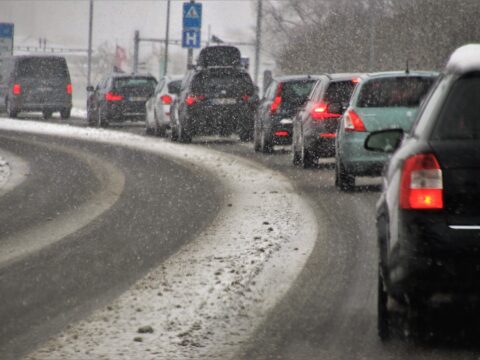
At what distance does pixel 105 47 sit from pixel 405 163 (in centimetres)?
19185

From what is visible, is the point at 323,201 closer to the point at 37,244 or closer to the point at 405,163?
the point at 37,244

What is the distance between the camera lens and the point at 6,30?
2638 inches

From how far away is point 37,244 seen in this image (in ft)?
39.5

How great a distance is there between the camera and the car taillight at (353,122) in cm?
1727

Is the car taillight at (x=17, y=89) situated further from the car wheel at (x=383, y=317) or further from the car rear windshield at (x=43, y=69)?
the car wheel at (x=383, y=317)

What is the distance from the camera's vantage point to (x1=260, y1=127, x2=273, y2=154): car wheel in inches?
1052

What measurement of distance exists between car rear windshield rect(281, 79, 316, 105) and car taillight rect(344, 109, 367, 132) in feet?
28.6

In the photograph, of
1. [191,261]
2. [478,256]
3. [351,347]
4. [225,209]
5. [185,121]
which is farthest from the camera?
[185,121]

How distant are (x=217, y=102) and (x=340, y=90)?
871cm

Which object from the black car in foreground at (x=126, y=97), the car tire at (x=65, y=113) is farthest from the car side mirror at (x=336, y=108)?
the car tire at (x=65, y=113)

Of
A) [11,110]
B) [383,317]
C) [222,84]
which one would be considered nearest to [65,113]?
[11,110]

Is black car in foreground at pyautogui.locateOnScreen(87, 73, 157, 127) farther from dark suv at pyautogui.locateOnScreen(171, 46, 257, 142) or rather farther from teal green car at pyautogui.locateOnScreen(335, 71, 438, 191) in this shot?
teal green car at pyautogui.locateOnScreen(335, 71, 438, 191)

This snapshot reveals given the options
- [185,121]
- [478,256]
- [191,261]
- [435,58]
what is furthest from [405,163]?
[435,58]

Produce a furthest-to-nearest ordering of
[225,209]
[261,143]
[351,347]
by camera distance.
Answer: [261,143] < [225,209] < [351,347]
